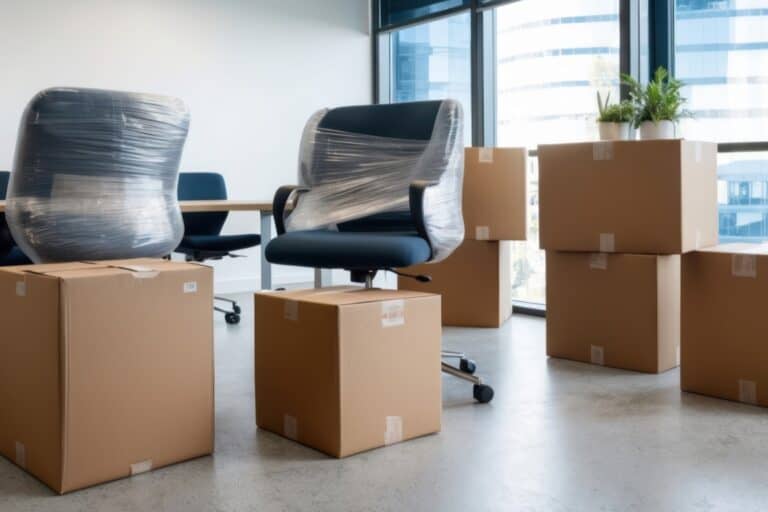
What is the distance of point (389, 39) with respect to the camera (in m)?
5.91

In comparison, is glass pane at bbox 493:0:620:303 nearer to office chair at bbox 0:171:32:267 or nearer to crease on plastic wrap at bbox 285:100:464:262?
crease on plastic wrap at bbox 285:100:464:262

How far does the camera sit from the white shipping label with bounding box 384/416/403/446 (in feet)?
6.87

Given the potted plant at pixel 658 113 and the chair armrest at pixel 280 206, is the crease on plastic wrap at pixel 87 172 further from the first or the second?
the potted plant at pixel 658 113

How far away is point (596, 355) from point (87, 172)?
199cm

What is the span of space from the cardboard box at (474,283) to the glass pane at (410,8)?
6.18 ft

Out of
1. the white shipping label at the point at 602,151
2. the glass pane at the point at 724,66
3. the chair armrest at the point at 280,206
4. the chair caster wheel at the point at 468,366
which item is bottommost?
the chair caster wheel at the point at 468,366

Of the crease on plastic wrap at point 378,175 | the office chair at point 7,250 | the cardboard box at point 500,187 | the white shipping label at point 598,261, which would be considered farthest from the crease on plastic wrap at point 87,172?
the cardboard box at point 500,187

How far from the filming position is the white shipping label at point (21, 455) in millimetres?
1920

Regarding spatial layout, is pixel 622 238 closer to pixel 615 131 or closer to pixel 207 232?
pixel 615 131

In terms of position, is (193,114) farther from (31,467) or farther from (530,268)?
(31,467)

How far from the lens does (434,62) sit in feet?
17.9

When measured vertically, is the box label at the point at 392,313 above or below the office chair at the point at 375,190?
below

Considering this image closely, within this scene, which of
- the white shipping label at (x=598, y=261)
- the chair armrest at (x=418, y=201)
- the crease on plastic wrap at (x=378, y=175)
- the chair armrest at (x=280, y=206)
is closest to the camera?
the chair armrest at (x=418, y=201)

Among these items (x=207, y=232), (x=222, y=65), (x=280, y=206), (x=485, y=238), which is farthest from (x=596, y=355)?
(x=222, y=65)
